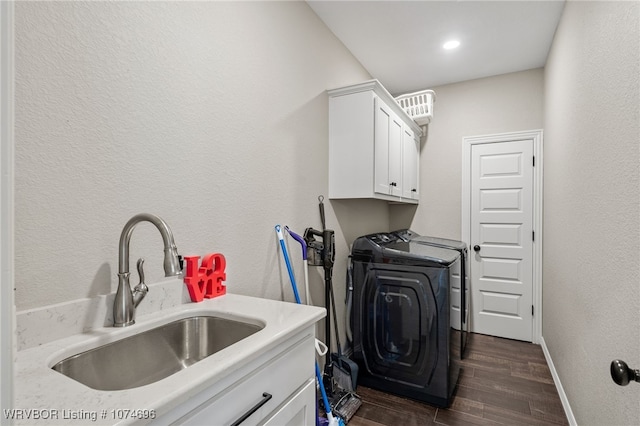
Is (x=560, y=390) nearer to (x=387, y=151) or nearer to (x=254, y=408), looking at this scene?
(x=387, y=151)

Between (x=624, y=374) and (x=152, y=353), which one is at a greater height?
(x=624, y=374)

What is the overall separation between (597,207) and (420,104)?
7.77 ft

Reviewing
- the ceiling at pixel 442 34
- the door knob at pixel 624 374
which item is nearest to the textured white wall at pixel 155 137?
the ceiling at pixel 442 34

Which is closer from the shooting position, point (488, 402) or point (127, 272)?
point (127, 272)

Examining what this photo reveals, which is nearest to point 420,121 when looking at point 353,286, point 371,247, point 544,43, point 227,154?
point 544,43

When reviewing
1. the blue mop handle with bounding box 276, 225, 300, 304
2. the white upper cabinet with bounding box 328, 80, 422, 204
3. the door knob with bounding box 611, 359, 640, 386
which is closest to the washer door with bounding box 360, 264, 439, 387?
the white upper cabinet with bounding box 328, 80, 422, 204

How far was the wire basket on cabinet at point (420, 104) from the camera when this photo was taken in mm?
3400

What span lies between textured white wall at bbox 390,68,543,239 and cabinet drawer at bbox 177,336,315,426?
2.90 metres

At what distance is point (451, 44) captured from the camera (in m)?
2.79

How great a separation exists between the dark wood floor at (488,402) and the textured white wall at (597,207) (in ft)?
0.65

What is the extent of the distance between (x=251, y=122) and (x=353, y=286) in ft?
4.86

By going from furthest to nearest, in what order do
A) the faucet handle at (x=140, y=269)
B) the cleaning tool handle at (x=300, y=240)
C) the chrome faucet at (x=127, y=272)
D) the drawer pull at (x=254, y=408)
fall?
1. the cleaning tool handle at (x=300, y=240)
2. the faucet handle at (x=140, y=269)
3. the chrome faucet at (x=127, y=272)
4. the drawer pull at (x=254, y=408)

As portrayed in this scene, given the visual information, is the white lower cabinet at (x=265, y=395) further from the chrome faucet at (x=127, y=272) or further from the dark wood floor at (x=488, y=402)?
the dark wood floor at (x=488, y=402)

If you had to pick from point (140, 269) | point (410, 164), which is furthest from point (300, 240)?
point (410, 164)
